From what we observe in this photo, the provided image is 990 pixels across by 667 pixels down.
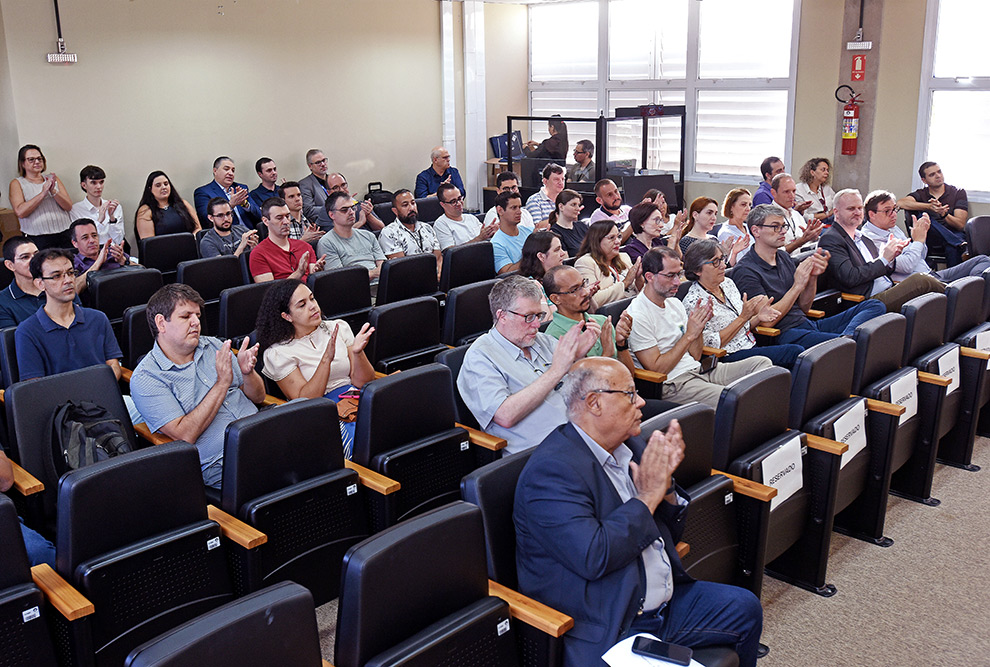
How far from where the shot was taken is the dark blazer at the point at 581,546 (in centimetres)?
225

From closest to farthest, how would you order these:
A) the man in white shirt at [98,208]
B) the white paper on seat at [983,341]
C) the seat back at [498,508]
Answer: the seat back at [498,508] → the white paper on seat at [983,341] → the man in white shirt at [98,208]

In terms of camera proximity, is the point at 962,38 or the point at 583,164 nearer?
the point at 962,38

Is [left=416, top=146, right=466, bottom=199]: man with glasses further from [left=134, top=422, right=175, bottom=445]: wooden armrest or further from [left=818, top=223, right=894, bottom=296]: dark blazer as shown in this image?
[left=134, top=422, right=175, bottom=445]: wooden armrest

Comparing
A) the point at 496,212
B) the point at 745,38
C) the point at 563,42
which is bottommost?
the point at 496,212

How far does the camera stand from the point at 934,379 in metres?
4.07

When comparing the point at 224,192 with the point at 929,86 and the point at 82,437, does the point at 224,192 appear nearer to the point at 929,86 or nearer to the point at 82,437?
the point at 82,437

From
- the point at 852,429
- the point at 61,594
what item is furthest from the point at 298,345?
the point at 852,429

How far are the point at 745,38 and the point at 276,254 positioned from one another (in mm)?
6724

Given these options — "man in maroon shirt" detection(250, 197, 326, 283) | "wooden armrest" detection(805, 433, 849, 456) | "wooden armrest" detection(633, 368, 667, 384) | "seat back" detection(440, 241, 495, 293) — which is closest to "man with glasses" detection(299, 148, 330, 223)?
"man in maroon shirt" detection(250, 197, 326, 283)

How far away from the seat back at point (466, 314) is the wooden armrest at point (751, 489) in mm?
1859

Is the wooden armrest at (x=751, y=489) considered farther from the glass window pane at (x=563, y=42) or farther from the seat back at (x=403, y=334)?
the glass window pane at (x=563, y=42)

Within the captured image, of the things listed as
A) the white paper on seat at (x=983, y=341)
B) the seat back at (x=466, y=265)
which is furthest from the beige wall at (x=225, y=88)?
the white paper on seat at (x=983, y=341)

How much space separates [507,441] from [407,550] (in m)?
1.35

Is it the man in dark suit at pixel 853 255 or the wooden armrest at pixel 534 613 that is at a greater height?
the man in dark suit at pixel 853 255
